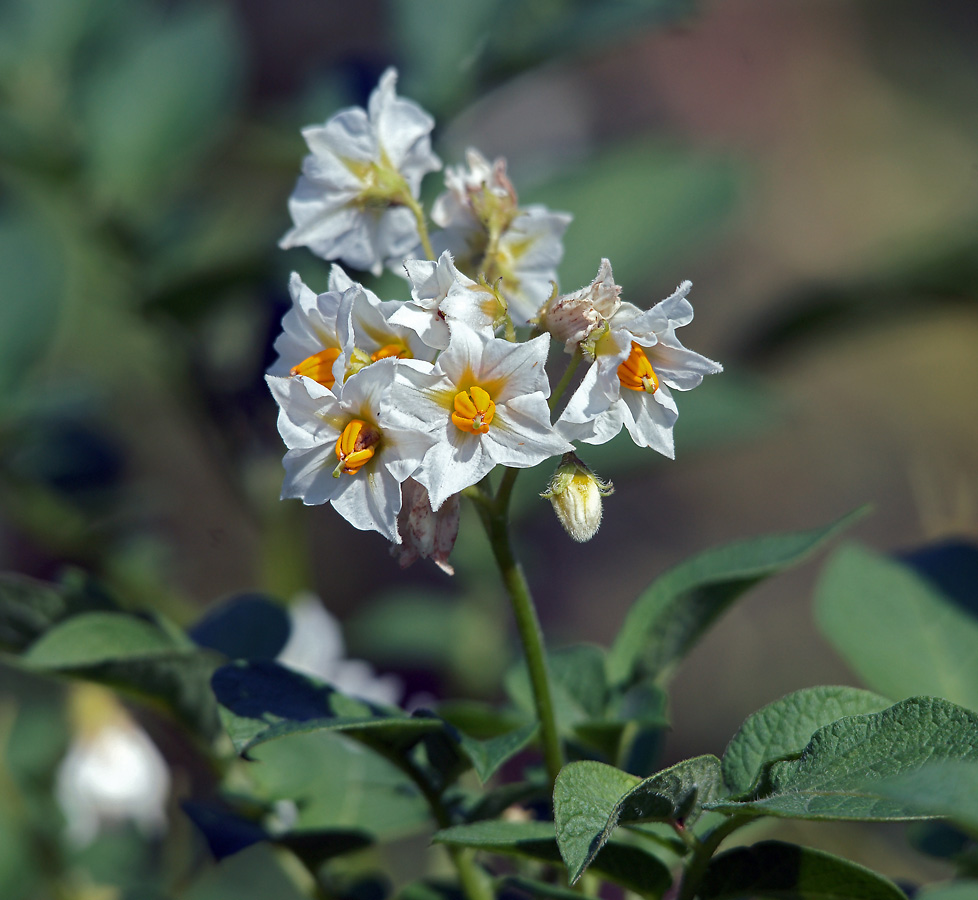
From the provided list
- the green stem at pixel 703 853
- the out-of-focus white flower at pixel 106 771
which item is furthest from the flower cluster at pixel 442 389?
the out-of-focus white flower at pixel 106 771

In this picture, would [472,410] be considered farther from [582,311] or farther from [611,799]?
[611,799]

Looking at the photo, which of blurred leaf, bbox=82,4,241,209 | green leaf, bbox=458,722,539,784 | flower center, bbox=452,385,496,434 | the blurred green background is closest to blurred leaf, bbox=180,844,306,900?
the blurred green background

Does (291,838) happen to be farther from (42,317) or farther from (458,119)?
(458,119)

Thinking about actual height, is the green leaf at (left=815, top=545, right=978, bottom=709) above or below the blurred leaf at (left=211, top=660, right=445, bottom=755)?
below

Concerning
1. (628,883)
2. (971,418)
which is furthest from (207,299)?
(971,418)

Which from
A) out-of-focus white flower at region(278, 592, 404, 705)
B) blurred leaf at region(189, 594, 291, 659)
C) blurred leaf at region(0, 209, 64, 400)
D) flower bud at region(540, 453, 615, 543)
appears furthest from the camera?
blurred leaf at region(0, 209, 64, 400)

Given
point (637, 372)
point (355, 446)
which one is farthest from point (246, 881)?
point (637, 372)

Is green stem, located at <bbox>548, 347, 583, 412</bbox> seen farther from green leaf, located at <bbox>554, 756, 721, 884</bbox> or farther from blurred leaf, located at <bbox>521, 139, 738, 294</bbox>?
blurred leaf, located at <bbox>521, 139, 738, 294</bbox>
